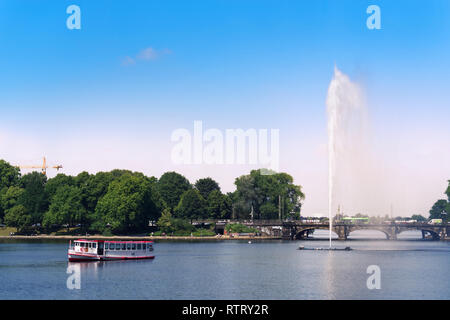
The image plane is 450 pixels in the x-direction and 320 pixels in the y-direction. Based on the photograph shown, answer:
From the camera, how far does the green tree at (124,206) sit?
156 metres

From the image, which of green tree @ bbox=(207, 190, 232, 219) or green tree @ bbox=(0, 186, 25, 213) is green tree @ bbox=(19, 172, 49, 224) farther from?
green tree @ bbox=(207, 190, 232, 219)

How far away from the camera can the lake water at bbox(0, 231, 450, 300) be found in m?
A: 52.8

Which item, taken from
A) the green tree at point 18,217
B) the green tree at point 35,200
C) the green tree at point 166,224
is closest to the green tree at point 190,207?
the green tree at point 166,224

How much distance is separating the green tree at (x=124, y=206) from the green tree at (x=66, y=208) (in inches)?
230

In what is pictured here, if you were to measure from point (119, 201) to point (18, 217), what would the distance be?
1334 inches

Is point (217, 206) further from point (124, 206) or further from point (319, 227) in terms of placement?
point (319, 227)

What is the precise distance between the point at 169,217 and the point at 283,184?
1787 inches

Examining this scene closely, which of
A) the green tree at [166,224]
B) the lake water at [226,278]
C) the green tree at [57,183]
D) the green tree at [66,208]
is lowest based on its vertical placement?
the lake water at [226,278]

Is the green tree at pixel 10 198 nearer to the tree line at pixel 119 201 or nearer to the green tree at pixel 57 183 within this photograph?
the tree line at pixel 119 201

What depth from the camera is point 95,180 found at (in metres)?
173

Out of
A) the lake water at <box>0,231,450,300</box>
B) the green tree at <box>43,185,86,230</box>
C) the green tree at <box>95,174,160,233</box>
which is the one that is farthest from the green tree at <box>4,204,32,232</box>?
the lake water at <box>0,231,450,300</box>
